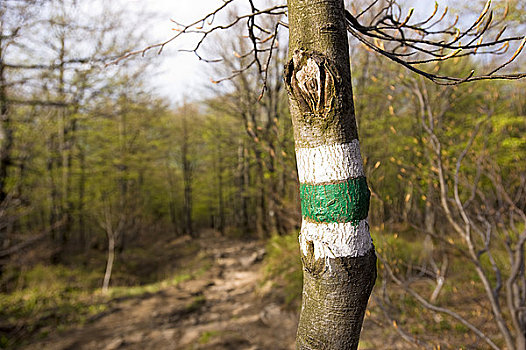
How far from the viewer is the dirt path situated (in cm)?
525

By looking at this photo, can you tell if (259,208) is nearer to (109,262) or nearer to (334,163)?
(109,262)

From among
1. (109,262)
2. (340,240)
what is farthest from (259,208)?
(340,240)

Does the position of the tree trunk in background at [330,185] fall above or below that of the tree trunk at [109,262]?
above

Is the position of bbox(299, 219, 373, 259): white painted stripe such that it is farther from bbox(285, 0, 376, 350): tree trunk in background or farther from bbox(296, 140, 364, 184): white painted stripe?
bbox(296, 140, 364, 184): white painted stripe

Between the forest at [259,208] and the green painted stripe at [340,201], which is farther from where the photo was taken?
the forest at [259,208]

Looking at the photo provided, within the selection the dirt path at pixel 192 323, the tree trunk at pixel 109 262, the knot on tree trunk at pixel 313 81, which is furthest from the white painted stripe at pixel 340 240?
the tree trunk at pixel 109 262

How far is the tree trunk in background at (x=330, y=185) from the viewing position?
2.72 ft

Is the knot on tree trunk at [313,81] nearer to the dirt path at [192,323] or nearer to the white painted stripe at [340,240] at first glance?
the white painted stripe at [340,240]

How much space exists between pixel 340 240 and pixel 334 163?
0.72ft

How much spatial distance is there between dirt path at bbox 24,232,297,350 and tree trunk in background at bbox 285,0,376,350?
4.87 metres

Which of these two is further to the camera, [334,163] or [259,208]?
[259,208]

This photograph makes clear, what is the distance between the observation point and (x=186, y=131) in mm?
19469

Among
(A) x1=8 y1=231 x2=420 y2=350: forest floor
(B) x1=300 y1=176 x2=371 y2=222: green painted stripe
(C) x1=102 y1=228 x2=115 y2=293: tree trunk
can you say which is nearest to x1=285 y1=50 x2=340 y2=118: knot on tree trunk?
(B) x1=300 y1=176 x2=371 y2=222: green painted stripe

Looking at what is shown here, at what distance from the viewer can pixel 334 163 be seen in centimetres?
85
